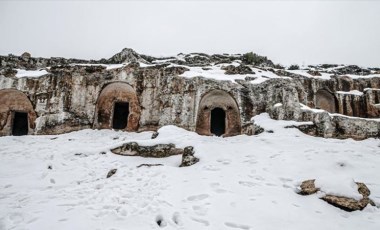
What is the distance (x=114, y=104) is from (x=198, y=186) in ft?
35.2

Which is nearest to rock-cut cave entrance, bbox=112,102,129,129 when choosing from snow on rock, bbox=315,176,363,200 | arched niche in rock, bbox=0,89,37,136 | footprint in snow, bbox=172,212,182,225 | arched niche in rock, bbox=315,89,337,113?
arched niche in rock, bbox=0,89,37,136

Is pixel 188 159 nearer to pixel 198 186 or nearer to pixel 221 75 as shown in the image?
pixel 198 186

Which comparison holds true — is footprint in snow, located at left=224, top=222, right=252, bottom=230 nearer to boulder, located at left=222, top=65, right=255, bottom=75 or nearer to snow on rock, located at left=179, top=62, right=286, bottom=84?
snow on rock, located at left=179, top=62, right=286, bottom=84

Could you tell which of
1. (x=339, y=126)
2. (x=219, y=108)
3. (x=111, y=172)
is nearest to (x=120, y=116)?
(x=219, y=108)

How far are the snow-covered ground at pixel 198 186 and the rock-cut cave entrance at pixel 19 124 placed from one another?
6907 mm

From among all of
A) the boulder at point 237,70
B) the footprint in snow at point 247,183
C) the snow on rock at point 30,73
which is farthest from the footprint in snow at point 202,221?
the snow on rock at point 30,73

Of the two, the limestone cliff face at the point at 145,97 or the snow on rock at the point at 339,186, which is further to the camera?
the limestone cliff face at the point at 145,97

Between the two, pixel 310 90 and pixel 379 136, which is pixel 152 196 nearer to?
pixel 379 136

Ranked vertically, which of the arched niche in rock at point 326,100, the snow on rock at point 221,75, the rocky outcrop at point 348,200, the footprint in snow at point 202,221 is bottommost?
the footprint in snow at point 202,221

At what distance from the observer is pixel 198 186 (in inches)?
236

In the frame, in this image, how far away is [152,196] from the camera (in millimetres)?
5723

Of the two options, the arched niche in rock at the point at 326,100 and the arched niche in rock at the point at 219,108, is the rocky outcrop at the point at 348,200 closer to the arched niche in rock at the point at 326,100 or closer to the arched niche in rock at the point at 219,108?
the arched niche in rock at the point at 219,108

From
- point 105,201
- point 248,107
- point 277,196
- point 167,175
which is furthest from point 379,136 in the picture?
point 105,201

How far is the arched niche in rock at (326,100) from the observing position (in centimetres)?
1822
